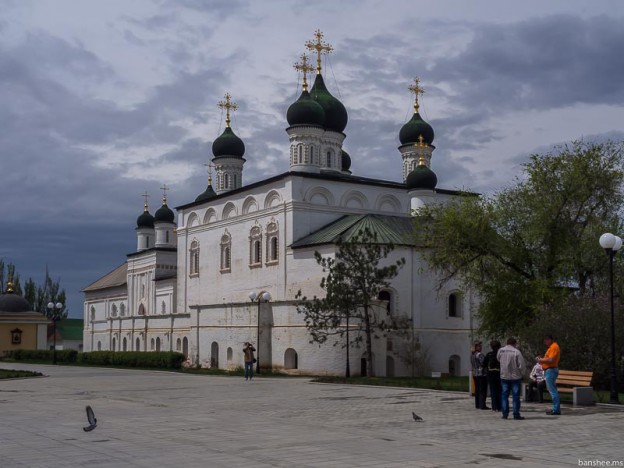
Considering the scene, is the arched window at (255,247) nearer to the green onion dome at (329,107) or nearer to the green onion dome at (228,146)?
the green onion dome at (329,107)

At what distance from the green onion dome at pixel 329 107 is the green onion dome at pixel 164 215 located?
61.7 ft

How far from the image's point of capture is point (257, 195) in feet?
138

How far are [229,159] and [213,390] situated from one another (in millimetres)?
31544

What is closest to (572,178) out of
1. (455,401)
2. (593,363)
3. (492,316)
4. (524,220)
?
(524,220)

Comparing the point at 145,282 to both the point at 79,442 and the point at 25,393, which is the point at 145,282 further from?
the point at 79,442

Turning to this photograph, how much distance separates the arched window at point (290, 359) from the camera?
1383 inches

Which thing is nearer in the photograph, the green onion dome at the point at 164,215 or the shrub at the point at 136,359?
the shrub at the point at 136,359

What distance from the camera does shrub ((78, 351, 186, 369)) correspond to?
3972 cm

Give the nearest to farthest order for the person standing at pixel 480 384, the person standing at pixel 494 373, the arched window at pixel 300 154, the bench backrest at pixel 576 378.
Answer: the person standing at pixel 494 373 → the person standing at pixel 480 384 → the bench backrest at pixel 576 378 → the arched window at pixel 300 154

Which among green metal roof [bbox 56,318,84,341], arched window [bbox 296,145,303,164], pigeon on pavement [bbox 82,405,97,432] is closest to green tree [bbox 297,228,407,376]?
arched window [bbox 296,145,303,164]

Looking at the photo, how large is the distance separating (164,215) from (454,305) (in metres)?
28.6

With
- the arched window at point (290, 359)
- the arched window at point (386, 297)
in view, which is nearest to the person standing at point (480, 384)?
the arched window at point (290, 359)

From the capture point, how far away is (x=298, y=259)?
126 feet

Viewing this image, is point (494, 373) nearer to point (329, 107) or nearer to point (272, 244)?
point (272, 244)
